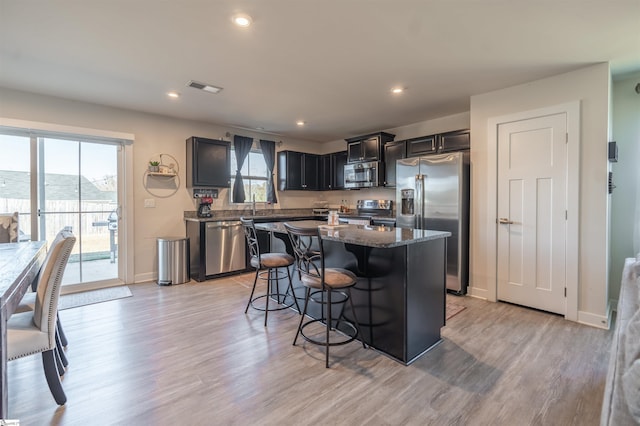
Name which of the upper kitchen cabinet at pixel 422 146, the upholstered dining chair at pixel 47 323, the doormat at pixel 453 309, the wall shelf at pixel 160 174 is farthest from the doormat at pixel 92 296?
the upper kitchen cabinet at pixel 422 146

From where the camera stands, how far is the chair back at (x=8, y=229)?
2.86 metres

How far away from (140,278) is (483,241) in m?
4.89

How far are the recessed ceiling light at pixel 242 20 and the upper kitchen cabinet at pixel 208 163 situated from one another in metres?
2.82

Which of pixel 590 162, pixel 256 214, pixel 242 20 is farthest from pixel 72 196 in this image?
pixel 590 162

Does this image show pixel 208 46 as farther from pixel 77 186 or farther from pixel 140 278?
pixel 140 278

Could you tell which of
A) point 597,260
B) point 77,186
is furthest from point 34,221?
point 597,260

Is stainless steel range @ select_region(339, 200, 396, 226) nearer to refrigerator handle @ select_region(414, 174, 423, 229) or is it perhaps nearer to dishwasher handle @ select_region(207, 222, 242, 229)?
refrigerator handle @ select_region(414, 174, 423, 229)

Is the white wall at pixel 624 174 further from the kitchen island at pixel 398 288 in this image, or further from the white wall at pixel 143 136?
the white wall at pixel 143 136

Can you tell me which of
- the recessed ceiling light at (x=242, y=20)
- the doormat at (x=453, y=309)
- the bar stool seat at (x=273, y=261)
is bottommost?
the doormat at (x=453, y=309)

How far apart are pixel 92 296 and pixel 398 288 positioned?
12.7 feet

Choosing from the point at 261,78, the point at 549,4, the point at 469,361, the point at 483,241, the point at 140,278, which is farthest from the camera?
the point at 140,278

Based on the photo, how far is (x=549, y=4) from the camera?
2.02 metres

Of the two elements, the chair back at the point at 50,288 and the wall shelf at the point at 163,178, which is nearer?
the chair back at the point at 50,288

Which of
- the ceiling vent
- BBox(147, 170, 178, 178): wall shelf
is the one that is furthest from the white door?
BBox(147, 170, 178, 178): wall shelf
